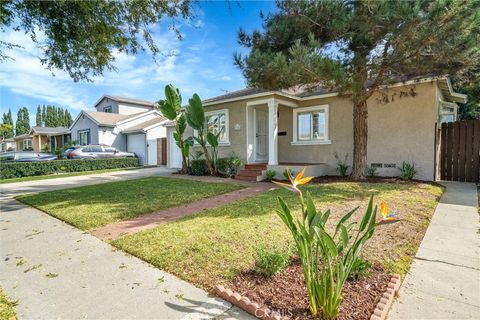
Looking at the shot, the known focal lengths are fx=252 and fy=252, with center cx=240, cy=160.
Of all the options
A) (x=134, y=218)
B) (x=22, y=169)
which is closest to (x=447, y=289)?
(x=134, y=218)

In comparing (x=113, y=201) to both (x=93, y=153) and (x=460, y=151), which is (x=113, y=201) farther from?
(x=93, y=153)

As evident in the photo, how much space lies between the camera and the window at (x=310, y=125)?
11734 mm

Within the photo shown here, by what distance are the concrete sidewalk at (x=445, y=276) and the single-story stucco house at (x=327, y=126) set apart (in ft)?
16.4

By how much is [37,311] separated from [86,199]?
5677mm

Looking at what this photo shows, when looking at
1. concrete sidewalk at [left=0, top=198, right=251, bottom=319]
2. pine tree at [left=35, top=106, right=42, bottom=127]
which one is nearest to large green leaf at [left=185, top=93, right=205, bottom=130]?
concrete sidewalk at [left=0, top=198, right=251, bottom=319]

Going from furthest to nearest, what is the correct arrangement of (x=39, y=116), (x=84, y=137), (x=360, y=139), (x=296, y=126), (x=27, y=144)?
(x=39, y=116) → (x=27, y=144) → (x=84, y=137) → (x=296, y=126) → (x=360, y=139)

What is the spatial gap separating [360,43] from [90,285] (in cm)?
867

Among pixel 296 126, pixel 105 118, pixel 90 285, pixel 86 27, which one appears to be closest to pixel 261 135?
pixel 296 126

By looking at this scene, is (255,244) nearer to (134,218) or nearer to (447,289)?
(447,289)

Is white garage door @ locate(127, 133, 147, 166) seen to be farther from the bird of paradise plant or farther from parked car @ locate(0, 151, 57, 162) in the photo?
the bird of paradise plant

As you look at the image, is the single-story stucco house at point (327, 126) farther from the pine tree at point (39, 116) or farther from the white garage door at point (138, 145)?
the pine tree at point (39, 116)

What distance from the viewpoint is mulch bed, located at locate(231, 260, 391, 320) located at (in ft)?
7.90

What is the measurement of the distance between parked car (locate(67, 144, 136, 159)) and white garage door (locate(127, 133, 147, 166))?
913 millimetres

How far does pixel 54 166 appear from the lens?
1616 cm
